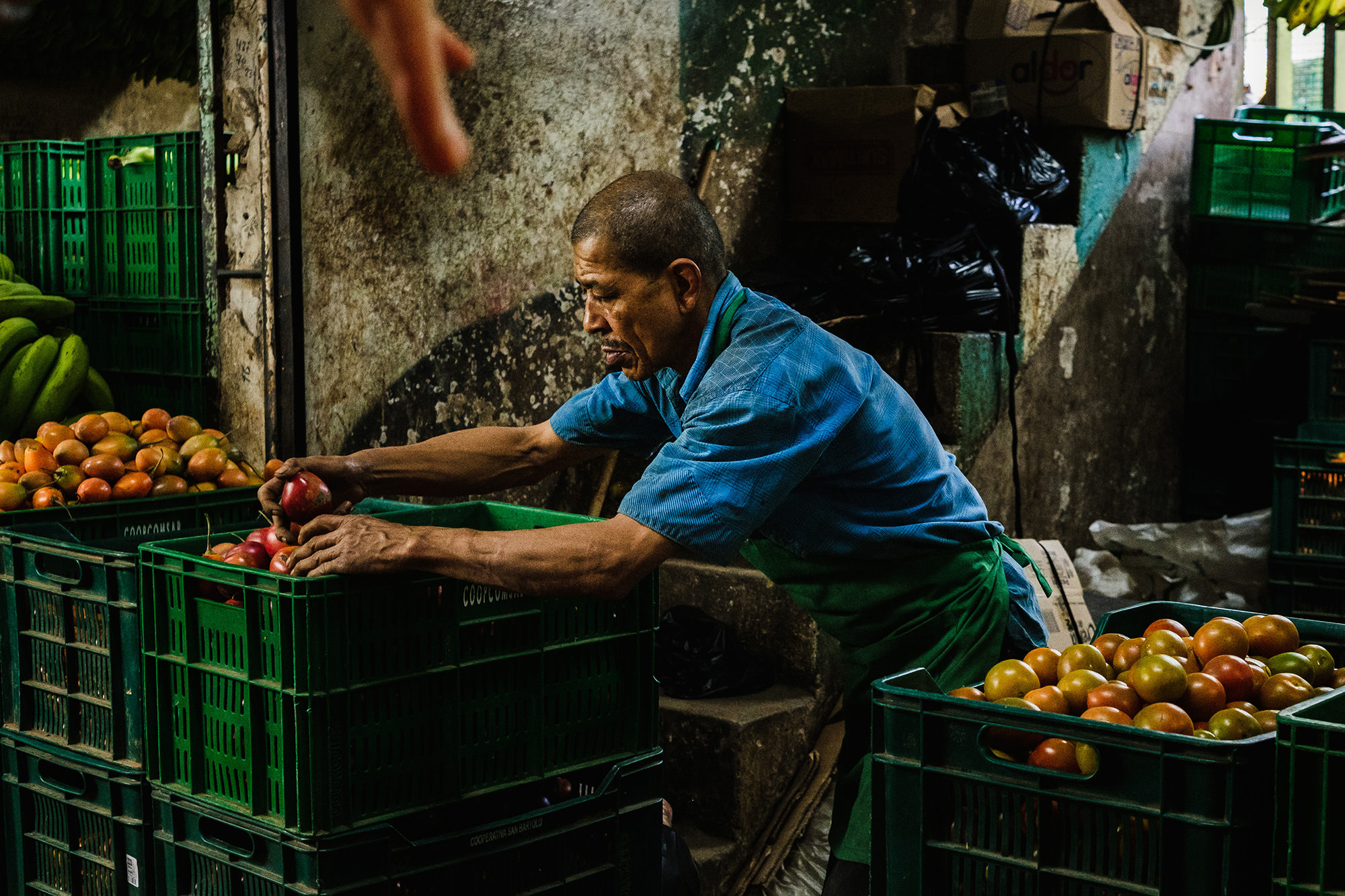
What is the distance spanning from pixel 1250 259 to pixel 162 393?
5073 millimetres

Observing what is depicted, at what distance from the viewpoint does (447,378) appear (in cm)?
463

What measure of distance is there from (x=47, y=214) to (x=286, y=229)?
0.98 m

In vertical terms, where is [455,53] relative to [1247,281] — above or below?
above

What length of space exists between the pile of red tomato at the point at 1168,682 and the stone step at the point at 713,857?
1926 mm

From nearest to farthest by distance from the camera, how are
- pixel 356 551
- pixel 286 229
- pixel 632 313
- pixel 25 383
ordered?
pixel 356 551, pixel 632 313, pixel 25 383, pixel 286 229

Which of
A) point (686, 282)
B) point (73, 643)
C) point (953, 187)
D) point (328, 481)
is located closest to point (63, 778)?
point (73, 643)

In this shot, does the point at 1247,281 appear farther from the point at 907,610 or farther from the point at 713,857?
the point at 907,610

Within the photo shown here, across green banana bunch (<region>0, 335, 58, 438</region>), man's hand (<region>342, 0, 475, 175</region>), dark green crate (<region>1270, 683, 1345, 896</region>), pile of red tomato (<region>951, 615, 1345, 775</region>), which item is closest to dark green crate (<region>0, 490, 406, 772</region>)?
green banana bunch (<region>0, 335, 58, 438</region>)

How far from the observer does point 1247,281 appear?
256 inches

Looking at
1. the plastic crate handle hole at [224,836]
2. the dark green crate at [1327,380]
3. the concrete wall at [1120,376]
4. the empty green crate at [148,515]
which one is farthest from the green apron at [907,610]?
the dark green crate at [1327,380]

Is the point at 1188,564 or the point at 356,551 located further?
the point at 1188,564

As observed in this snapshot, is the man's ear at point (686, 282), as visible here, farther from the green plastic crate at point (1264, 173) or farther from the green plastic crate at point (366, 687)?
the green plastic crate at point (1264, 173)

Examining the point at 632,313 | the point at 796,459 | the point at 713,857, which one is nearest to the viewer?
the point at 796,459

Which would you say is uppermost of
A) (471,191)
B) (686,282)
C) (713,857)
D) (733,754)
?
(471,191)
